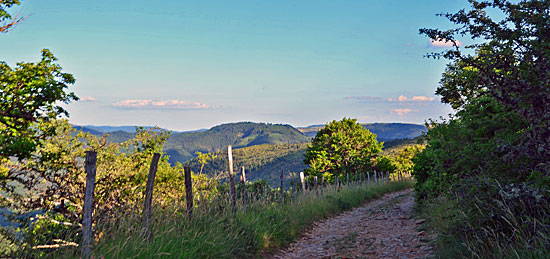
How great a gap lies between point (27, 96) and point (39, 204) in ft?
14.7

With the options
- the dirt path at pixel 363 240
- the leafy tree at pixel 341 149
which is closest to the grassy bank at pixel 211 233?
the dirt path at pixel 363 240

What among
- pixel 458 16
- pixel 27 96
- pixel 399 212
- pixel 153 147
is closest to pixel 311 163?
pixel 399 212

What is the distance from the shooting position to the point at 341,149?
40.8 m

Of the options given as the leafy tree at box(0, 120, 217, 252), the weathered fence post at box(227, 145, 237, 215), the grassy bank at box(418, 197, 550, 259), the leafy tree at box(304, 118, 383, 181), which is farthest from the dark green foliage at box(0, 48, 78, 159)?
the leafy tree at box(304, 118, 383, 181)

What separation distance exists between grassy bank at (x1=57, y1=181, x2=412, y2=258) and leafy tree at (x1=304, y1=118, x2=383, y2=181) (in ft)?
84.4

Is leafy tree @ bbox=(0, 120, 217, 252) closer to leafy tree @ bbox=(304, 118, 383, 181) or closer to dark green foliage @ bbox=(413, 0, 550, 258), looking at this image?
dark green foliage @ bbox=(413, 0, 550, 258)

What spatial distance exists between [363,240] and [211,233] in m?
5.30

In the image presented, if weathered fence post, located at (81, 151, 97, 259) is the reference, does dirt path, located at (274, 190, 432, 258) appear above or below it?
below

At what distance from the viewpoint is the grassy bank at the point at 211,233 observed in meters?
5.79

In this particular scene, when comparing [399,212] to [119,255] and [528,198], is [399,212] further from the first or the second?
[119,255]

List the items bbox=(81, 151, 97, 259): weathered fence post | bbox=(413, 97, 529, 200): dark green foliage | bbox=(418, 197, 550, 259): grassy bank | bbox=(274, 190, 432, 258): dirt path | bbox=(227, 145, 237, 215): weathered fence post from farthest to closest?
bbox=(227, 145, 237, 215): weathered fence post < bbox=(274, 190, 432, 258): dirt path < bbox=(413, 97, 529, 200): dark green foliage < bbox=(81, 151, 97, 259): weathered fence post < bbox=(418, 197, 550, 259): grassy bank

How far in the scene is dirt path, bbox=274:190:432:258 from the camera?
30.1 ft

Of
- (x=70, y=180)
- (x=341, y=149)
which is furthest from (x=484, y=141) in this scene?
(x=341, y=149)

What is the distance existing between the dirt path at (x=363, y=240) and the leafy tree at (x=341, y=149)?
77.9 feet
